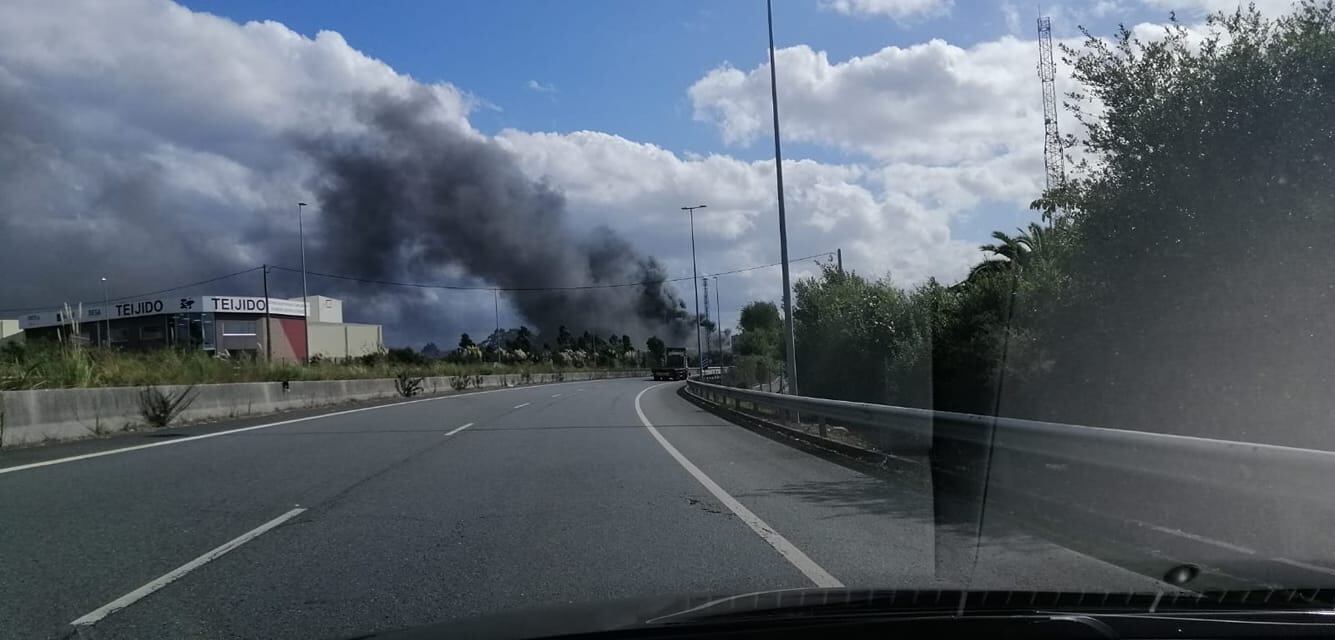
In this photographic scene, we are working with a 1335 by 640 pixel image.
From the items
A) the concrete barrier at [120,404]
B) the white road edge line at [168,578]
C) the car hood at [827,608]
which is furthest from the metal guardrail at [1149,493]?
the concrete barrier at [120,404]

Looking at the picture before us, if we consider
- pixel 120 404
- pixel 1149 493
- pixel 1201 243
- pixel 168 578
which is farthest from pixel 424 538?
pixel 120 404

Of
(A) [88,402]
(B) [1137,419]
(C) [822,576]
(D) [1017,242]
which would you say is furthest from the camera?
(D) [1017,242]

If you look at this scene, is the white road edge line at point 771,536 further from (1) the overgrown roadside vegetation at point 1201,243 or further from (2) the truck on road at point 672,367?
(2) the truck on road at point 672,367

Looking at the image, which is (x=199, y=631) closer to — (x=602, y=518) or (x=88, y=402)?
(x=602, y=518)

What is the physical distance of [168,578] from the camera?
22.0ft

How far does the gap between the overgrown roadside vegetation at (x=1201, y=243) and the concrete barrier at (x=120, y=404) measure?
15682 mm

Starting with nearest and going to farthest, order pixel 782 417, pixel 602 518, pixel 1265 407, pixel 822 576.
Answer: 1. pixel 822 576
2. pixel 602 518
3. pixel 1265 407
4. pixel 782 417

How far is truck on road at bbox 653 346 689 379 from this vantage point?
281 feet

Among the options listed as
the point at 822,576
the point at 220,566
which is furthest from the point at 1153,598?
the point at 220,566

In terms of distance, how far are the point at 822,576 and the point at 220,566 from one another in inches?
168

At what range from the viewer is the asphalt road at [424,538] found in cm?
602

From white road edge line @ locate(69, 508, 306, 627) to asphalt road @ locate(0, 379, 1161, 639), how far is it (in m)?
0.02

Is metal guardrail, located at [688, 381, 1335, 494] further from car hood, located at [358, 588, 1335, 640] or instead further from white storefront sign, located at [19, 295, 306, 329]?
white storefront sign, located at [19, 295, 306, 329]

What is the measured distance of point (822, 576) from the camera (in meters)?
6.52
